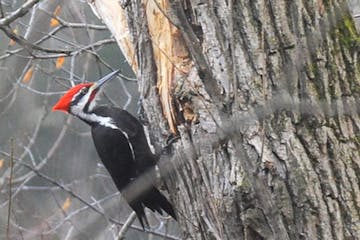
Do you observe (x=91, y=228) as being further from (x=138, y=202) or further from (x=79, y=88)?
(x=79, y=88)

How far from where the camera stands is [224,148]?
308 centimetres

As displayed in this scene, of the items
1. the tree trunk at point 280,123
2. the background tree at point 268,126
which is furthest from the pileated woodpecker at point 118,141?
the tree trunk at point 280,123

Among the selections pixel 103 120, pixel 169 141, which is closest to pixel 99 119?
pixel 103 120

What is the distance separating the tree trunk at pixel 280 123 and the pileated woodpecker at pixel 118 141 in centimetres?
111

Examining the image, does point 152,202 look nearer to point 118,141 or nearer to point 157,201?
point 157,201

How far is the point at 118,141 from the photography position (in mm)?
4516

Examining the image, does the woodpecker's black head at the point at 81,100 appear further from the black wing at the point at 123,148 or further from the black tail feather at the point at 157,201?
the black tail feather at the point at 157,201

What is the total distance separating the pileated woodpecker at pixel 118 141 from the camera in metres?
4.36

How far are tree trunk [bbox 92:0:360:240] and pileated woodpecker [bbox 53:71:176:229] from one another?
3.65ft

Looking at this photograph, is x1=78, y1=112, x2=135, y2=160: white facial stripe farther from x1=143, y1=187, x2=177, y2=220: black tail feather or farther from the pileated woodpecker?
x1=143, y1=187, x2=177, y2=220: black tail feather

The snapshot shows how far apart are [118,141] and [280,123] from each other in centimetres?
162

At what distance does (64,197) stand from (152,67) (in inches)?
215

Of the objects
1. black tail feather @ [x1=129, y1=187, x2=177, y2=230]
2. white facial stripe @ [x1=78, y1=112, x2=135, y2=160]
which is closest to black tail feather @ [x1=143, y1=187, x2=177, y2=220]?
black tail feather @ [x1=129, y1=187, x2=177, y2=230]

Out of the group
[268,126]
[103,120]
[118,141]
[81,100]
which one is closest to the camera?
[268,126]
